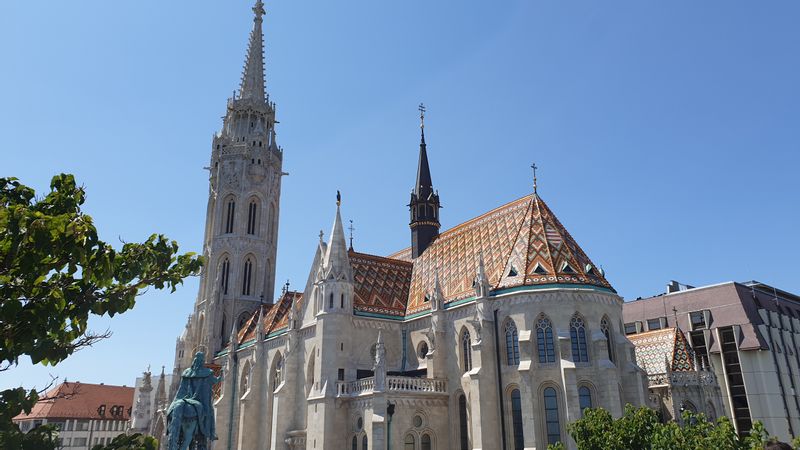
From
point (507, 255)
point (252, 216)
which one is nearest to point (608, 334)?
point (507, 255)

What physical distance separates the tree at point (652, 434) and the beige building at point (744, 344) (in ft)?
84.2

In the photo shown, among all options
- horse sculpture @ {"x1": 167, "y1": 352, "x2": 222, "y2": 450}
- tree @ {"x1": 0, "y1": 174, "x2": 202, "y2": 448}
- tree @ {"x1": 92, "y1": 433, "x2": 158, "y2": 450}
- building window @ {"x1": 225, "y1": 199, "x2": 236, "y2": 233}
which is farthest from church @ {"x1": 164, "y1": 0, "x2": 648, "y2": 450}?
tree @ {"x1": 0, "y1": 174, "x2": 202, "y2": 448}

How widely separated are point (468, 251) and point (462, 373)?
30.6 ft

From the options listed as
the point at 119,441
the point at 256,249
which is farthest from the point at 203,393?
the point at 256,249

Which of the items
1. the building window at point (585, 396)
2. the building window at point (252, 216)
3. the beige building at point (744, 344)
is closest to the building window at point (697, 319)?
the beige building at point (744, 344)

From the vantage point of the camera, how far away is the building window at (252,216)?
5931 cm

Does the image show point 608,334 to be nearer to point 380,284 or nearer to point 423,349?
point 423,349

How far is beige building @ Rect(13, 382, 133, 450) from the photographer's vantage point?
2485 inches

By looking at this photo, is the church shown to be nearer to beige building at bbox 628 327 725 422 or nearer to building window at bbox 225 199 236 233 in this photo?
beige building at bbox 628 327 725 422

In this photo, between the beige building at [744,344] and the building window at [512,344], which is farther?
the beige building at [744,344]

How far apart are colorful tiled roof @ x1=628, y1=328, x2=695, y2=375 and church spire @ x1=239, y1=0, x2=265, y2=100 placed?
44.7 meters

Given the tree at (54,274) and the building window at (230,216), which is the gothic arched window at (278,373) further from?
the tree at (54,274)

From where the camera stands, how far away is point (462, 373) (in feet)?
109

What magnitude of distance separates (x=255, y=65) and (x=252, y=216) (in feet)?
58.5
